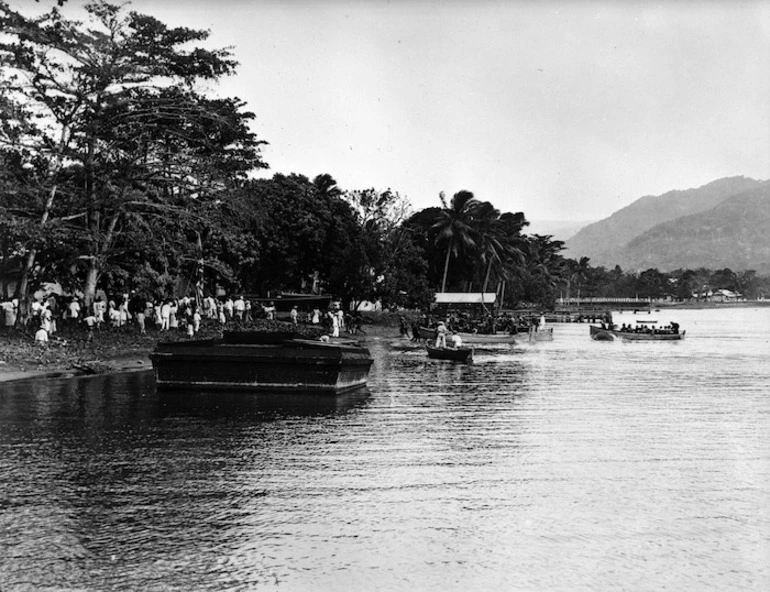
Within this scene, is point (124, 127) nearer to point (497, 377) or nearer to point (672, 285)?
point (497, 377)

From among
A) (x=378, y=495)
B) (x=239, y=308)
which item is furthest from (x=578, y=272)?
(x=378, y=495)

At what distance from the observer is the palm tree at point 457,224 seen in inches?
2825

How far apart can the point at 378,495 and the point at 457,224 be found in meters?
64.6

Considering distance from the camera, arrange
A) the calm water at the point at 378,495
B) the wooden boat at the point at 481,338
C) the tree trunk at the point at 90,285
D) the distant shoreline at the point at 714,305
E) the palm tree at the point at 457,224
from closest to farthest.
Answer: the calm water at the point at 378,495 < the tree trunk at the point at 90,285 < the wooden boat at the point at 481,338 < the palm tree at the point at 457,224 < the distant shoreline at the point at 714,305

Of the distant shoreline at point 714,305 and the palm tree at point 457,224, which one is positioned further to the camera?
the distant shoreline at point 714,305

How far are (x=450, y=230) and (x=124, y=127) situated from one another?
45.4 m

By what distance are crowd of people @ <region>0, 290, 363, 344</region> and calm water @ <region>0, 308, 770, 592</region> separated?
13.8m

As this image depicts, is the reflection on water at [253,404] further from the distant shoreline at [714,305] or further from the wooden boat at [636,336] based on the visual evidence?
the distant shoreline at [714,305]

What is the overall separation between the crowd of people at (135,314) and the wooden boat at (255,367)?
10.6 metres

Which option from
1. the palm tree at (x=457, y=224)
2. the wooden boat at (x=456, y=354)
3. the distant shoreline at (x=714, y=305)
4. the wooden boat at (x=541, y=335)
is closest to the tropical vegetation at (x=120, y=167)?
the wooden boat at (x=456, y=354)

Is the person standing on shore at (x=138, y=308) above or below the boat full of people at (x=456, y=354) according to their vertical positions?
above

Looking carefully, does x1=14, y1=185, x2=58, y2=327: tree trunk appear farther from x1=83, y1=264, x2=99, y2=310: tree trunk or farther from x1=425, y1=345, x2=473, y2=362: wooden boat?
x1=425, y1=345, x2=473, y2=362: wooden boat

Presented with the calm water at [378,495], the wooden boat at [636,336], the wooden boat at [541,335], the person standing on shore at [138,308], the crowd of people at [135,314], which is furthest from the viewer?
the wooden boat at [541,335]

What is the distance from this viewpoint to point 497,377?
23656 millimetres
